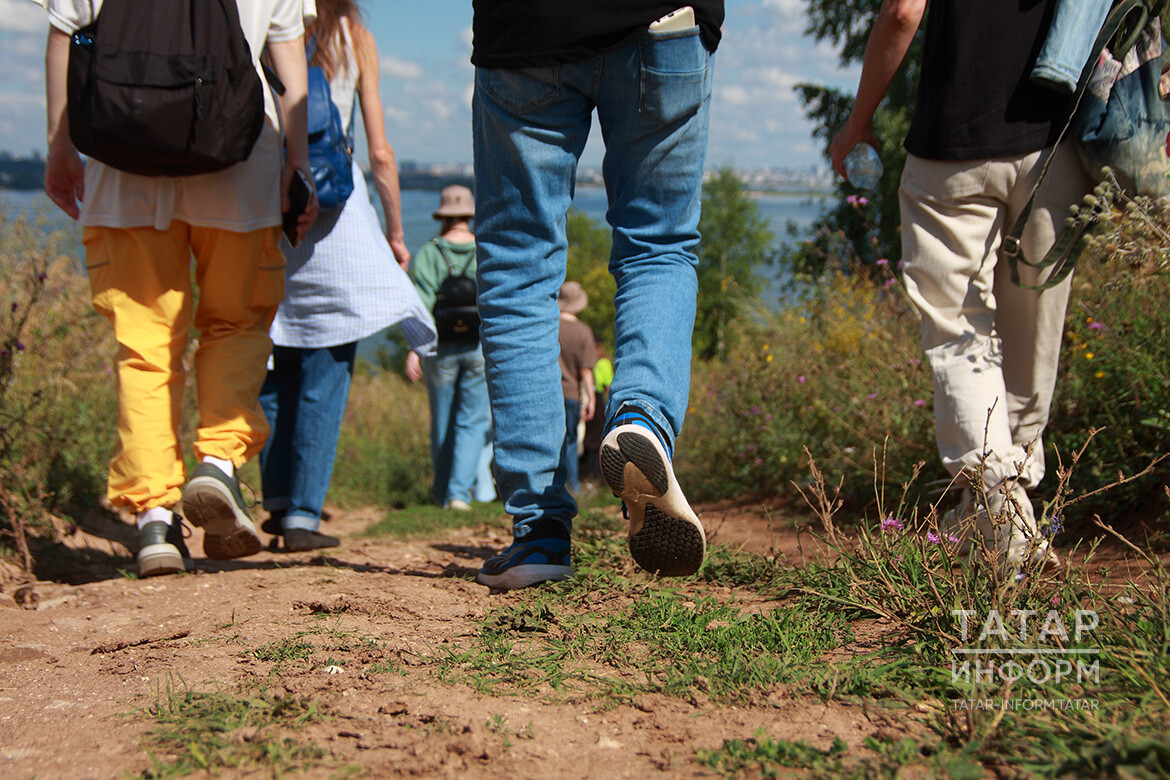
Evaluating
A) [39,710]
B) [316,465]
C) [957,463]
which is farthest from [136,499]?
[957,463]

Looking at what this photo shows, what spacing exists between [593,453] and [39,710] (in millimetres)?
7327

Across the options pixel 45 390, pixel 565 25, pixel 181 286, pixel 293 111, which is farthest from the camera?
pixel 45 390

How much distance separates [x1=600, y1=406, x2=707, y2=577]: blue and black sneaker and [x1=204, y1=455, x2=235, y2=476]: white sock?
132 centimetres

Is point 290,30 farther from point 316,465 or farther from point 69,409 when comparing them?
point 69,409

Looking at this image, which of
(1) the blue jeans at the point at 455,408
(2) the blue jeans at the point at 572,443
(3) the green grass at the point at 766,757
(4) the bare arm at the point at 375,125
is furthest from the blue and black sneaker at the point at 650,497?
(2) the blue jeans at the point at 572,443

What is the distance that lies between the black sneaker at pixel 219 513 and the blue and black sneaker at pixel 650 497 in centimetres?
121

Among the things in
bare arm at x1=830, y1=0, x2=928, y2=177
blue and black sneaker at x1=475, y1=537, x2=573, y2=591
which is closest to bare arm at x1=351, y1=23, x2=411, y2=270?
bare arm at x1=830, y1=0, x2=928, y2=177

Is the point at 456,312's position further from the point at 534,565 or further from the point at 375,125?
the point at 534,565

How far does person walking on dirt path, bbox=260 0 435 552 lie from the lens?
3480 mm

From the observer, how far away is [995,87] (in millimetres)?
2355

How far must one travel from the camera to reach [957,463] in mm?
→ 2412

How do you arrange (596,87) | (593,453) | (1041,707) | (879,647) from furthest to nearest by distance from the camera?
(593,453), (596,87), (879,647), (1041,707)

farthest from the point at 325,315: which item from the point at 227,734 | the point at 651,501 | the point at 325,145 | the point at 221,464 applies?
the point at 227,734

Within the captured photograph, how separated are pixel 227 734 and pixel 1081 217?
2.21 m
